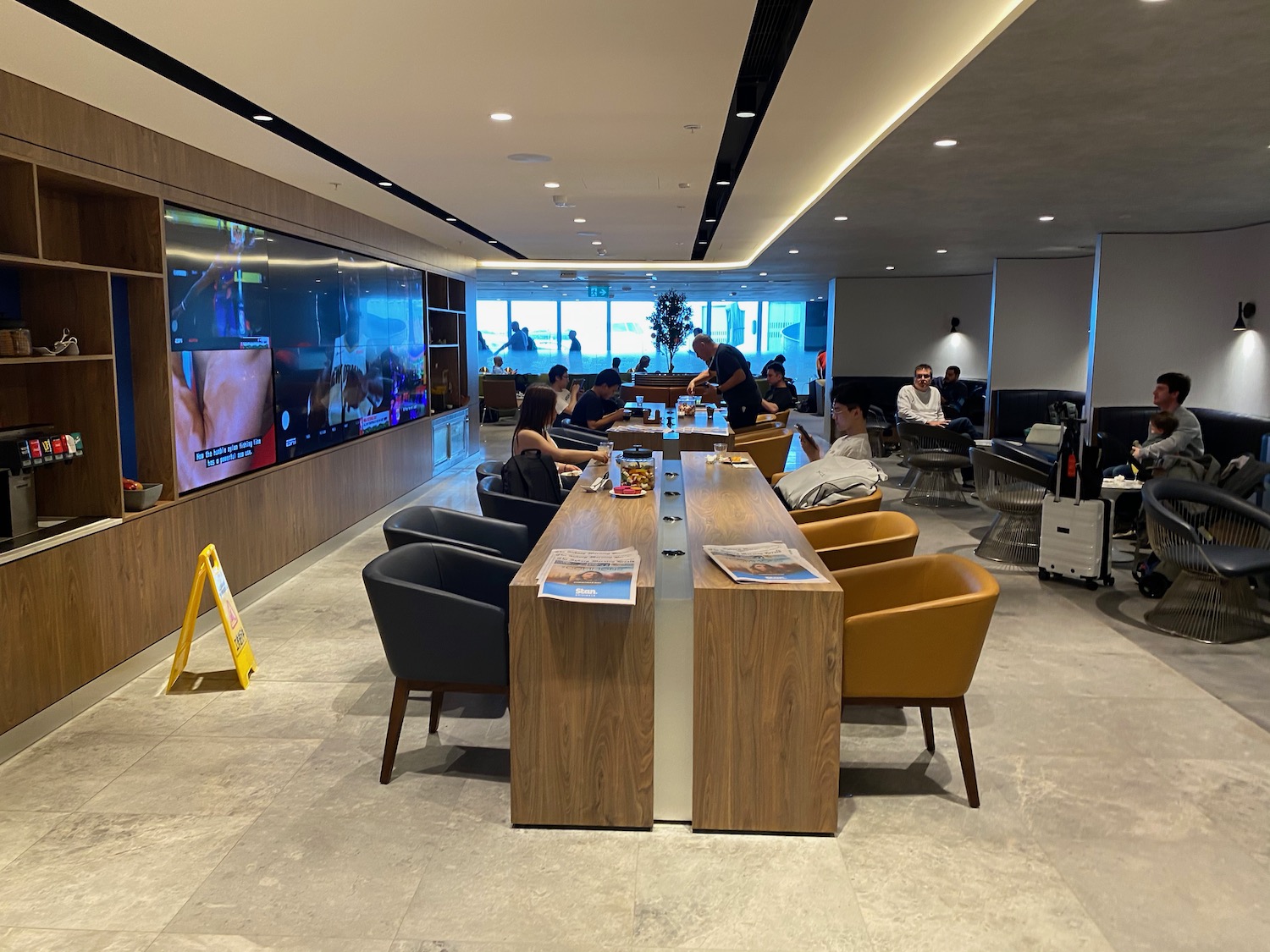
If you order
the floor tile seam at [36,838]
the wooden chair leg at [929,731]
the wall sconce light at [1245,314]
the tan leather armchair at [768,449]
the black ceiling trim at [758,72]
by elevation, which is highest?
the black ceiling trim at [758,72]

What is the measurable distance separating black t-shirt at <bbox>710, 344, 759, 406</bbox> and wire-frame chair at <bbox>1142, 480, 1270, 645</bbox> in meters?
4.66

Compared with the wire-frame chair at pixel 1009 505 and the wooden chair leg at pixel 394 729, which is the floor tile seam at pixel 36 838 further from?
the wire-frame chair at pixel 1009 505

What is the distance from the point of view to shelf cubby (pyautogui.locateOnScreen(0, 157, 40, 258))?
3715 millimetres

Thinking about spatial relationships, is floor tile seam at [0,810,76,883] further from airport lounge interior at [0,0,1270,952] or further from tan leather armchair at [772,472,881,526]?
tan leather armchair at [772,472,881,526]

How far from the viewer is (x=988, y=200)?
744 cm

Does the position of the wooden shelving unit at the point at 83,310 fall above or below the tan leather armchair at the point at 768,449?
above

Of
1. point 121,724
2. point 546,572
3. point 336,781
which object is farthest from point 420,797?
point 121,724

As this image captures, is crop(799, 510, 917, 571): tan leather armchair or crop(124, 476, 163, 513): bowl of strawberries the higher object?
crop(124, 476, 163, 513): bowl of strawberries

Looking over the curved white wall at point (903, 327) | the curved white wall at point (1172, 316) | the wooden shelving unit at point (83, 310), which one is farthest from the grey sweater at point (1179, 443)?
the curved white wall at point (903, 327)

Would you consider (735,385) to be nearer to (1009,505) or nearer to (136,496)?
(1009,505)

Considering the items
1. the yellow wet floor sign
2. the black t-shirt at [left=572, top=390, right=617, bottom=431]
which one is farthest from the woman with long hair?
the black t-shirt at [left=572, top=390, right=617, bottom=431]

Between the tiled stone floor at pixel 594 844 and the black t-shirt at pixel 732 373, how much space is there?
5.53m

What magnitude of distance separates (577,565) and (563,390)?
22.1 ft

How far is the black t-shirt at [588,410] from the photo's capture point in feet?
29.3
